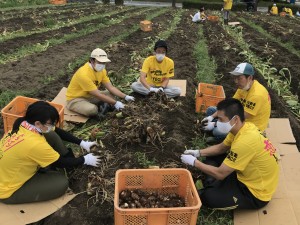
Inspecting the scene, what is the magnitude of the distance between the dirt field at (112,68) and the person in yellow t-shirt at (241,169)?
2.47 feet

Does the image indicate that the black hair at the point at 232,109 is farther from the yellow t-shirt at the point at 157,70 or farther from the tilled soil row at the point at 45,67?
the tilled soil row at the point at 45,67

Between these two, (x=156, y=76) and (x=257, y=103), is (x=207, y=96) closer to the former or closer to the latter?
(x=156, y=76)

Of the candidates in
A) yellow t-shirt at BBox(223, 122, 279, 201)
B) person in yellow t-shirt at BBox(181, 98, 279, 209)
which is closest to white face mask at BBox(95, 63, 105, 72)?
person in yellow t-shirt at BBox(181, 98, 279, 209)

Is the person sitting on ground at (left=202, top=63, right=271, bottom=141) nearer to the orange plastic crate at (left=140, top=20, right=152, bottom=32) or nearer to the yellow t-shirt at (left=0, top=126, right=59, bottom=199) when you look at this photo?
the yellow t-shirt at (left=0, top=126, right=59, bottom=199)

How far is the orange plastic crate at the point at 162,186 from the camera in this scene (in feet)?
9.16

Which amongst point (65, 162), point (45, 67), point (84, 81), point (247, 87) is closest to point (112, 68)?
point (45, 67)

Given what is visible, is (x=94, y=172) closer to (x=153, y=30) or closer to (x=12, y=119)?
(x=12, y=119)

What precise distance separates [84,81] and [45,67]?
3073 millimetres

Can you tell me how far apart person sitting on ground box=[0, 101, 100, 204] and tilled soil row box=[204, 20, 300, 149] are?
378cm

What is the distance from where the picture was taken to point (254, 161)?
3.31 metres

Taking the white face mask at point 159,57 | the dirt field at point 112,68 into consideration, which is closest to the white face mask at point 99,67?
the dirt field at point 112,68

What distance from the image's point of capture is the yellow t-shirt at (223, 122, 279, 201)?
323cm

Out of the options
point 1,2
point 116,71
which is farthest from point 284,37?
point 1,2

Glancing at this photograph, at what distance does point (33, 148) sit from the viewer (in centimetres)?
318
